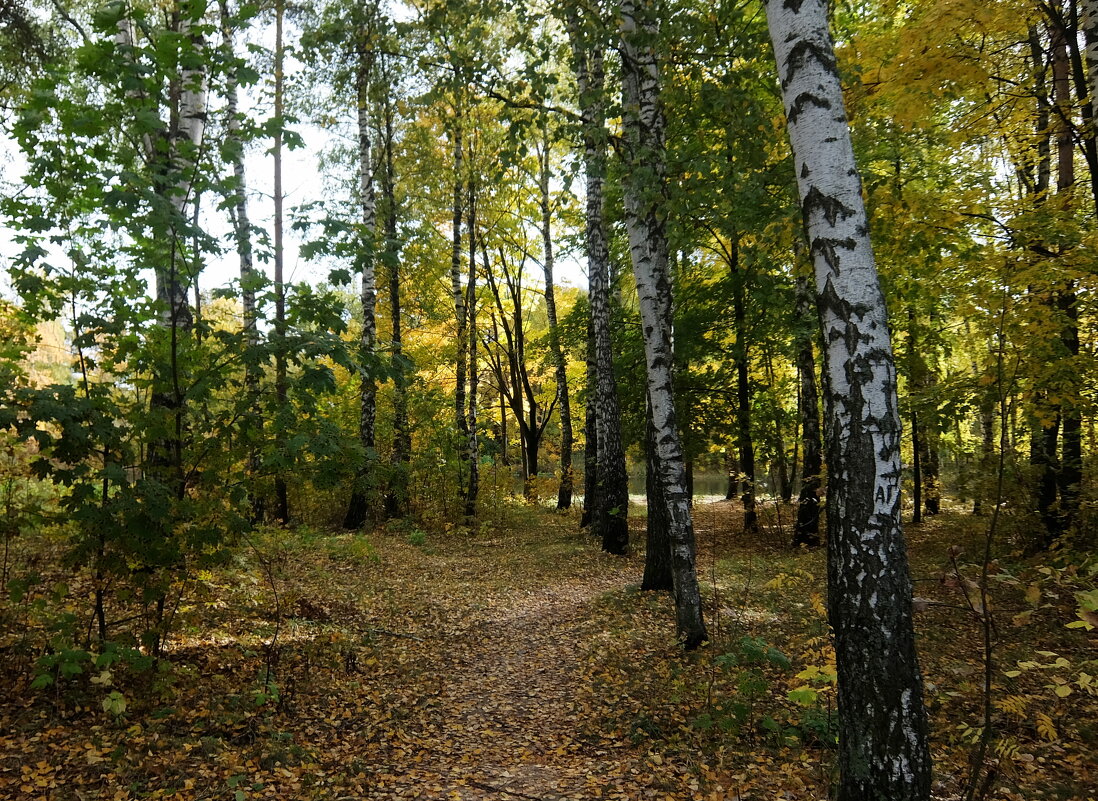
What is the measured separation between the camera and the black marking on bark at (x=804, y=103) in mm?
3232

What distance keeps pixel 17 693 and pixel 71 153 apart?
12.4ft

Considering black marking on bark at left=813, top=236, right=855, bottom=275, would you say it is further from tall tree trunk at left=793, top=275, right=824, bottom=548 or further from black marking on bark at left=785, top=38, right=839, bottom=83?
tall tree trunk at left=793, top=275, right=824, bottom=548

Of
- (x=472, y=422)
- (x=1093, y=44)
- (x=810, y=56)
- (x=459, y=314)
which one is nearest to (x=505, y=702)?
(x=810, y=56)

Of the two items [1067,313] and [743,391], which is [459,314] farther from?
[1067,313]

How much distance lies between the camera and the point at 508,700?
576 centimetres

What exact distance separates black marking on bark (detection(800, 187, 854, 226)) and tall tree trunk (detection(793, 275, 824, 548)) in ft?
25.8

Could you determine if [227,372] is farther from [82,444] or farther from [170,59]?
[170,59]

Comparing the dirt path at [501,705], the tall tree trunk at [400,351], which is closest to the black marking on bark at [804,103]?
the dirt path at [501,705]

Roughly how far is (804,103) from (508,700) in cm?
532

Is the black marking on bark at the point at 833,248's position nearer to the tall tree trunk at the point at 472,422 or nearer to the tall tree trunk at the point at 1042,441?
the tall tree trunk at the point at 1042,441

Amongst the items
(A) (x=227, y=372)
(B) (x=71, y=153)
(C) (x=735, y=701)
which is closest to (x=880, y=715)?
(C) (x=735, y=701)

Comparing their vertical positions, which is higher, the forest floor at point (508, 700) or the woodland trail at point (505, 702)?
the forest floor at point (508, 700)

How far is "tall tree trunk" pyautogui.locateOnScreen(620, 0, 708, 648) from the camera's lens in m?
6.15

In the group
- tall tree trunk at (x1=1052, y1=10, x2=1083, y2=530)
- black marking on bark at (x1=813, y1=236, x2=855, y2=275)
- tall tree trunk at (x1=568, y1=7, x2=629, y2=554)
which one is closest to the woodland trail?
tall tree trunk at (x1=568, y1=7, x2=629, y2=554)
